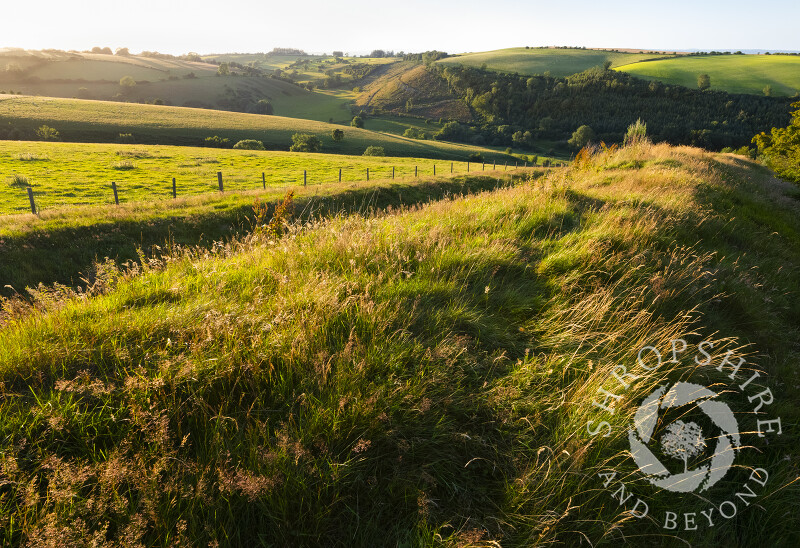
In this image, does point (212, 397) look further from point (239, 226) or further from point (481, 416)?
point (239, 226)

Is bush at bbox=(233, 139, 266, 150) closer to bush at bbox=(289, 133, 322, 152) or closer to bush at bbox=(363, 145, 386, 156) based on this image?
bush at bbox=(289, 133, 322, 152)

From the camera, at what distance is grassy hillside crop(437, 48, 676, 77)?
452ft

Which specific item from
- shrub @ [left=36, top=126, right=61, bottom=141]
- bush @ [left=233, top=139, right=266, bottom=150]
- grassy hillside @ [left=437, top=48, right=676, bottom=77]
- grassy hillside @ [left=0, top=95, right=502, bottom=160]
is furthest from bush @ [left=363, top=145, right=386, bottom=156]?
grassy hillside @ [left=437, top=48, right=676, bottom=77]

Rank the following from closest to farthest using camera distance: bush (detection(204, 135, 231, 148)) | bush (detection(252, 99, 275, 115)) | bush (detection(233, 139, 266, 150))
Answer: bush (detection(233, 139, 266, 150))
bush (detection(204, 135, 231, 148))
bush (detection(252, 99, 275, 115))

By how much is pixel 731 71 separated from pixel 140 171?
155077 mm

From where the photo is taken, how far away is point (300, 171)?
3419 cm

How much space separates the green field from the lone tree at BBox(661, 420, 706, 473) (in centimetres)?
2460

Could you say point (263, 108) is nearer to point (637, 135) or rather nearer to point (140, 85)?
point (140, 85)

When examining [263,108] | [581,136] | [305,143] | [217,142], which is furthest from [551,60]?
[217,142]

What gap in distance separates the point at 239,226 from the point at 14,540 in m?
15.2

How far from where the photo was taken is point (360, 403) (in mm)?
Result: 2305

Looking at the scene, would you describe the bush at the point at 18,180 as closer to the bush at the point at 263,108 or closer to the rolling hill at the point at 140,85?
the rolling hill at the point at 140,85

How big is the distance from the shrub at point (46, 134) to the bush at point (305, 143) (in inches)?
1203

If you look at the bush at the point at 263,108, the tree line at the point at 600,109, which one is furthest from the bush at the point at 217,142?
the tree line at the point at 600,109
